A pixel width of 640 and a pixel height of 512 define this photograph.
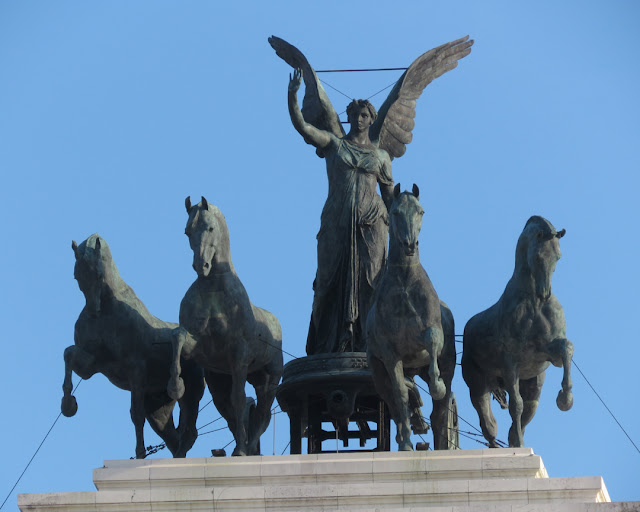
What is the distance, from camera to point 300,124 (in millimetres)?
41594

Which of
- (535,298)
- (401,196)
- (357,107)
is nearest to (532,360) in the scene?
(535,298)

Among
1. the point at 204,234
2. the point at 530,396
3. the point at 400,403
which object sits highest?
the point at 204,234

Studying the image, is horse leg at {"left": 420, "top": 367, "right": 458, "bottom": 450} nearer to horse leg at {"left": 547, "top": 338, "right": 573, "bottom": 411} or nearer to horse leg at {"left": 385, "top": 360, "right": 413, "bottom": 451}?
horse leg at {"left": 385, "top": 360, "right": 413, "bottom": 451}

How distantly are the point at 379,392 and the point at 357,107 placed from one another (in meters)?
6.16

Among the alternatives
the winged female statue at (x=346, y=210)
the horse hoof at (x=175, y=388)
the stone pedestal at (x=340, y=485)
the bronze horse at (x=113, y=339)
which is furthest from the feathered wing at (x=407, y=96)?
the stone pedestal at (x=340, y=485)

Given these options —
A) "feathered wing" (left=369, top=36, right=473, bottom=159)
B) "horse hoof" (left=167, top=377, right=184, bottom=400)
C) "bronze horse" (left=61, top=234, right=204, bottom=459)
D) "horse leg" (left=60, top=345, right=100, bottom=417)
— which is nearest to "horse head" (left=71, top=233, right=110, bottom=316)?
"bronze horse" (left=61, top=234, right=204, bottom=459)

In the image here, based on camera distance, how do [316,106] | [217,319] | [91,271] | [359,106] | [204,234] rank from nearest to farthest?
[204,234], [217,319], [91,271], [359,106], [316,106]

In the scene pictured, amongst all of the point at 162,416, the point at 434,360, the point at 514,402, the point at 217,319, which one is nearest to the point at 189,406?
the point at 162,416

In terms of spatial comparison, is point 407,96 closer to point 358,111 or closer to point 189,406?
point 358,111

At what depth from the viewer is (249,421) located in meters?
40.1

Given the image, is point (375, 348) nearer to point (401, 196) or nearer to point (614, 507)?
point (401, 196)

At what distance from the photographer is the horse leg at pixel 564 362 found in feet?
121

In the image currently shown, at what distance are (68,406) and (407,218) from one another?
6382mm

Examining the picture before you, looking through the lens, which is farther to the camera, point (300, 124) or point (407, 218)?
point (300, 124)
